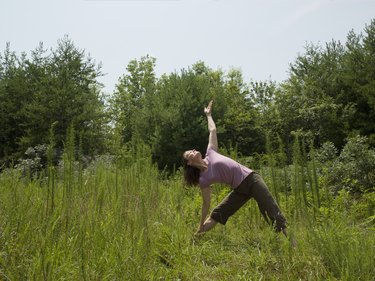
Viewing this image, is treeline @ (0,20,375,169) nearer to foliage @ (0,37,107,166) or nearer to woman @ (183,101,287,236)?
foliage @ (0,37,107,166)

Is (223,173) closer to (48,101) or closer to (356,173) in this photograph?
(356,173)

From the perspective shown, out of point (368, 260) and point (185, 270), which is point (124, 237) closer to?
point (185, 270)

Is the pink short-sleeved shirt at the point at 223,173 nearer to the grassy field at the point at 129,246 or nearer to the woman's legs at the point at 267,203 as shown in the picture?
the woman's legs at the point at 267,203

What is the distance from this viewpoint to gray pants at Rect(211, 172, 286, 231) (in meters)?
3.90

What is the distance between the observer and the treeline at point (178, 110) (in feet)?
41.4

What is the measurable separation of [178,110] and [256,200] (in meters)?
8.71

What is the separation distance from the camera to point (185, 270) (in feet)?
9.73

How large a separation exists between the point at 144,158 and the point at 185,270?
1.64 m

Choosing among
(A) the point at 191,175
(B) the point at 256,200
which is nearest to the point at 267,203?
(B) the point at 256,200

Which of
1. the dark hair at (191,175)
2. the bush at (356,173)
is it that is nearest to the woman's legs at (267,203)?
the dark hair at (191,175)

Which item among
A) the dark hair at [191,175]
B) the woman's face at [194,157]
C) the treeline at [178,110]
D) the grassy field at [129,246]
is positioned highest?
the treeline at [178,110]

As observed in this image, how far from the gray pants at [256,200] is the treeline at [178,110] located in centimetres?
742

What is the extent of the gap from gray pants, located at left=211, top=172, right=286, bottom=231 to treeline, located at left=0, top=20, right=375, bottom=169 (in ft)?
24.3

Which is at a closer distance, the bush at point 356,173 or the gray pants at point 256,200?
the gray pants at point 256,200
